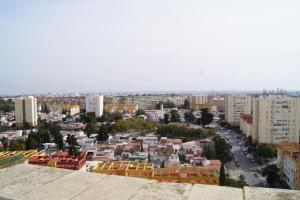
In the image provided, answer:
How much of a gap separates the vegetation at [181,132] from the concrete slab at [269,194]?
60.1ft

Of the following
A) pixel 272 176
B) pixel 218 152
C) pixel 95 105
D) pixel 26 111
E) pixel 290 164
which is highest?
pixel 95 105

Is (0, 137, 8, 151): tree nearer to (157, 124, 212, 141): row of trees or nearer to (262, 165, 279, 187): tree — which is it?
(157, 124, 212, 141): row of trees

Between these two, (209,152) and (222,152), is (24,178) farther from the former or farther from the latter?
(222,152)

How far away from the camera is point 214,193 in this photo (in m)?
1.24

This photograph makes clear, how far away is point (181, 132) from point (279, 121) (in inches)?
214

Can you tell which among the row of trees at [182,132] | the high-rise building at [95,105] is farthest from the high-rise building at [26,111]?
the row of trees at [182,132]

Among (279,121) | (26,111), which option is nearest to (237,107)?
(279,121)

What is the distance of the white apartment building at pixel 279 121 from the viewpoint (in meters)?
17.6

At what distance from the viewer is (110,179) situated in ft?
4.72

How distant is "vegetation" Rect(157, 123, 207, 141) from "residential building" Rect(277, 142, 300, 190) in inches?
282

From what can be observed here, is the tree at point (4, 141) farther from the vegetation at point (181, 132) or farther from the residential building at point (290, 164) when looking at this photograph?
the residential building at point (290, 164)

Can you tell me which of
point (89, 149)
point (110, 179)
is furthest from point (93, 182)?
point (89, 149)

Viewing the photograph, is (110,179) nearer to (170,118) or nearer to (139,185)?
(139,185)

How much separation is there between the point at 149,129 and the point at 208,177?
562 inches
